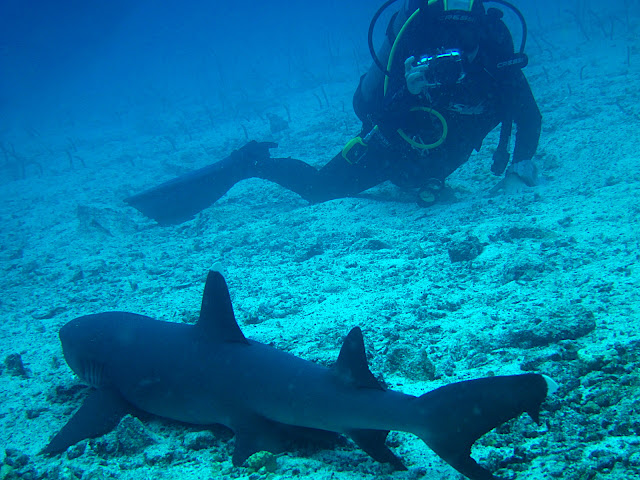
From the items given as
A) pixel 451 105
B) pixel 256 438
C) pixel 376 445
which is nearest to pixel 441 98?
pixel 451 105

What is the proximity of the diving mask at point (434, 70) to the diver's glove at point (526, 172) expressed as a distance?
59.4 inches

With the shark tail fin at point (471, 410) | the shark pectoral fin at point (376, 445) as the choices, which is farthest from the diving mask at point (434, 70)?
the shark pectoral fin at point (376, 445)

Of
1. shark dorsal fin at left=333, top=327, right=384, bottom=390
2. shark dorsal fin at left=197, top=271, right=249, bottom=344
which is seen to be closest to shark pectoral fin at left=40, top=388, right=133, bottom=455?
shark dorsal fin at left=197, top=271, right=249, bottom=344

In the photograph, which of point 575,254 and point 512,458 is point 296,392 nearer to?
point 512,458

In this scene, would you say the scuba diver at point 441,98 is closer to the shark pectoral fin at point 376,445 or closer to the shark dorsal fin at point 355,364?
the shark dorsal fin at point 355,364

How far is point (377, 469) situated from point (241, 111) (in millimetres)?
21300

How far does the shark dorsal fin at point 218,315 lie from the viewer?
2135mm

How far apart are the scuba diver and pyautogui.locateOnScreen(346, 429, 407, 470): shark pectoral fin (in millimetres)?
4253

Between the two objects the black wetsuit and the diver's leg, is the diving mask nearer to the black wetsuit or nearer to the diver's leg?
the black wetsuit

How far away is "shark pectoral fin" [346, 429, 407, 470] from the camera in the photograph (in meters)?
1.67

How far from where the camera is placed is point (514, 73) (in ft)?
16.2

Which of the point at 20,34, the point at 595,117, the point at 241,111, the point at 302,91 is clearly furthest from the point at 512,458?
the point at 20,34

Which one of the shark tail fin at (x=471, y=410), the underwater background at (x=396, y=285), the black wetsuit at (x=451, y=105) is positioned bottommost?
the underwater background at (x=396, y=285)

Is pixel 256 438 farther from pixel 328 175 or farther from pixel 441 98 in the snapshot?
pixel 328 175
